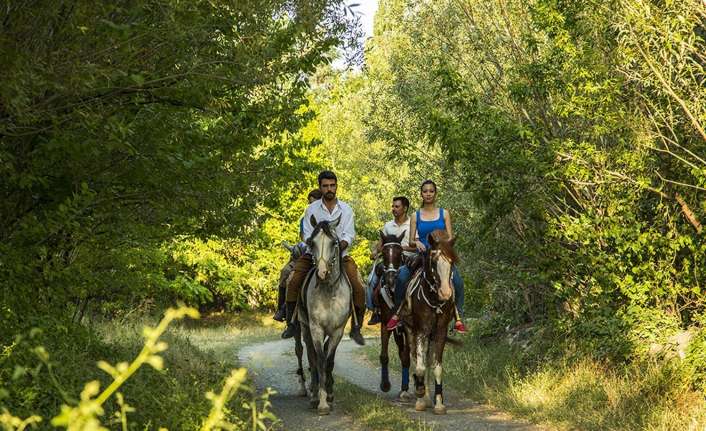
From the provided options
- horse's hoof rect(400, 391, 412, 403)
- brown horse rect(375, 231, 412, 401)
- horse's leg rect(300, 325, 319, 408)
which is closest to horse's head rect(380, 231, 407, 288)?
brown horse rect(375, 231, 412, 401)

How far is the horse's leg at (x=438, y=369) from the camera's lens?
11.4 metres

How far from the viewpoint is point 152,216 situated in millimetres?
10180

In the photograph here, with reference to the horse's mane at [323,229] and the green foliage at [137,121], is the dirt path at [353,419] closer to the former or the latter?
the horse's mane at [323,229]

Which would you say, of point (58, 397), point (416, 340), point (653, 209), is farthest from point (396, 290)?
point (58, 397)

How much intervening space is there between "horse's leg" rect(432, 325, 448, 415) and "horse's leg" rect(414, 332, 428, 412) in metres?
0.16

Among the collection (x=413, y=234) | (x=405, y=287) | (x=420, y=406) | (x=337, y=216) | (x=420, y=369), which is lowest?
(x=420, y=406)

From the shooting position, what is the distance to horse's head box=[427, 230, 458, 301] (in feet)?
36.8

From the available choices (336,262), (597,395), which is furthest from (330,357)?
(597,395)

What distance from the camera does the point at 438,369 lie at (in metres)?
11.5

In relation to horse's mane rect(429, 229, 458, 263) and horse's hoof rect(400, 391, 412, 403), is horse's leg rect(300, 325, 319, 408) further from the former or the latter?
horse's mane rect(429, 229, 458, 263)

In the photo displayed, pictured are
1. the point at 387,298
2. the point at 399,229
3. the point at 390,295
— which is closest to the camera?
the point at 390,295

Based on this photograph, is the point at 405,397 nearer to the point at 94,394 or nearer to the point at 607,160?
the point at 607,160

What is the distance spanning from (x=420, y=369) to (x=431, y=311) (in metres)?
0.84

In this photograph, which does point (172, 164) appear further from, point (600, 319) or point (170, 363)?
point (600, 319)
